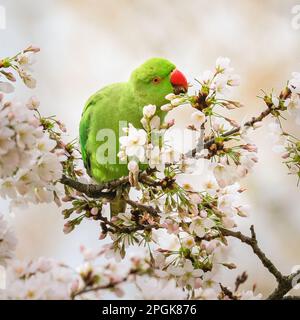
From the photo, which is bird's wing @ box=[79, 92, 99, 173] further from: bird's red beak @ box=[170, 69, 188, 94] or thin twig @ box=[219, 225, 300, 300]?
thin twig @ box=[219, 225, 300, 300]

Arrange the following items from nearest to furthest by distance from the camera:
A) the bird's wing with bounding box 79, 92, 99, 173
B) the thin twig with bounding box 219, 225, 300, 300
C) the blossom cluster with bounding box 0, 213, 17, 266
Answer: the blossom cluster with bounding box 0, 213, 17, 266, the thin twig with bounding box 219, 225, 300, 300, the bird's wing with bounding box 79, 92, 99, 173

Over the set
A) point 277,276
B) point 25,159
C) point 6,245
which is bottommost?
point 277,276

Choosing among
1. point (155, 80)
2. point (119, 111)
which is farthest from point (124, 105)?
point (155, 80)

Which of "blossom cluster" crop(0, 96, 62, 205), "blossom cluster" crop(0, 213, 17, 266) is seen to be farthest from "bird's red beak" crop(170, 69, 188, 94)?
"blossom cluster" crop(0, 213, 17, 266)

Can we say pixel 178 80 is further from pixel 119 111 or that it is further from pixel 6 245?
pixel 6 245

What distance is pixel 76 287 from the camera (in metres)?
1.18

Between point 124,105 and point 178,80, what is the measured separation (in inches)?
9.7

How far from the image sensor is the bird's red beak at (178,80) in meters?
2.04

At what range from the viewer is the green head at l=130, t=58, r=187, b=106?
213cm

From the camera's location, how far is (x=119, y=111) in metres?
2.18

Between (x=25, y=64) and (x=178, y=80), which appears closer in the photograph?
(x=25, y=64)

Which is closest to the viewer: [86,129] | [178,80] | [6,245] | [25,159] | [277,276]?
[25,159]

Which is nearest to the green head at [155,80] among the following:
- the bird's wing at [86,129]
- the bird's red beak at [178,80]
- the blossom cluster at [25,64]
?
the bird's red beak at [178,80]

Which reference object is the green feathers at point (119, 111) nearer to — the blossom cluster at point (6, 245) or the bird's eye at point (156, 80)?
the bird's eye at point (156, 80)
